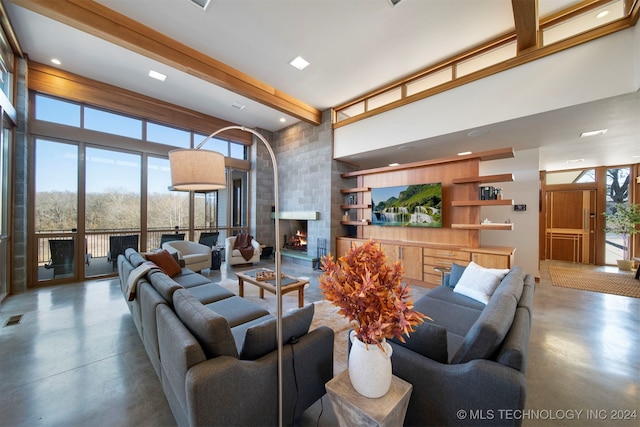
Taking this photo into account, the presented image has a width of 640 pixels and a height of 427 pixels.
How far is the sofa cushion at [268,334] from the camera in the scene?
133 cm

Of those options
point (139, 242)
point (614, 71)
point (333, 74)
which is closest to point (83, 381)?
point (139, 242)

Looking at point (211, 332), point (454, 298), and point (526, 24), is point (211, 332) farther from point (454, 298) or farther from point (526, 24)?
point (526, 24)

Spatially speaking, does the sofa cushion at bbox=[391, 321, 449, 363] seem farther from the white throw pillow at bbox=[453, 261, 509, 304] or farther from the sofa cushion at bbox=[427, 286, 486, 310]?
the white throw pillow at bbox=[453, 261, 509, 304]

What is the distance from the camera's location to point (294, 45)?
136 inches

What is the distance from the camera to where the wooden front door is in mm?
6422

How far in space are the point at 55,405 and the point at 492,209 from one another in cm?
666

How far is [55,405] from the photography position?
163 centimetres

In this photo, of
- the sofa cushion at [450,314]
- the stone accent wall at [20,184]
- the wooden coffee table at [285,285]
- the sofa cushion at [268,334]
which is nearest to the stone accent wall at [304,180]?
the wooden coffee table at [285,285]

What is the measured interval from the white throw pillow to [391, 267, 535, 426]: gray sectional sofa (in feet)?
2.80

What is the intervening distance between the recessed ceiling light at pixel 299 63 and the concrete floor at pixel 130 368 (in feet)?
14.0

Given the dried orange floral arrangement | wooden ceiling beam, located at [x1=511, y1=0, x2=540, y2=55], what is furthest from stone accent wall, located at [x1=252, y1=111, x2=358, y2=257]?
the dried orange floral arrangement

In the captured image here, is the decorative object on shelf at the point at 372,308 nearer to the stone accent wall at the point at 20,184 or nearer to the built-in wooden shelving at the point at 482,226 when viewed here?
the built-in wooden shelving at the point at 482,226

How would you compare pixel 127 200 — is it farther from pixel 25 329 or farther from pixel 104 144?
pixel 25 329

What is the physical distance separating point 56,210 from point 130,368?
13.4 ft
